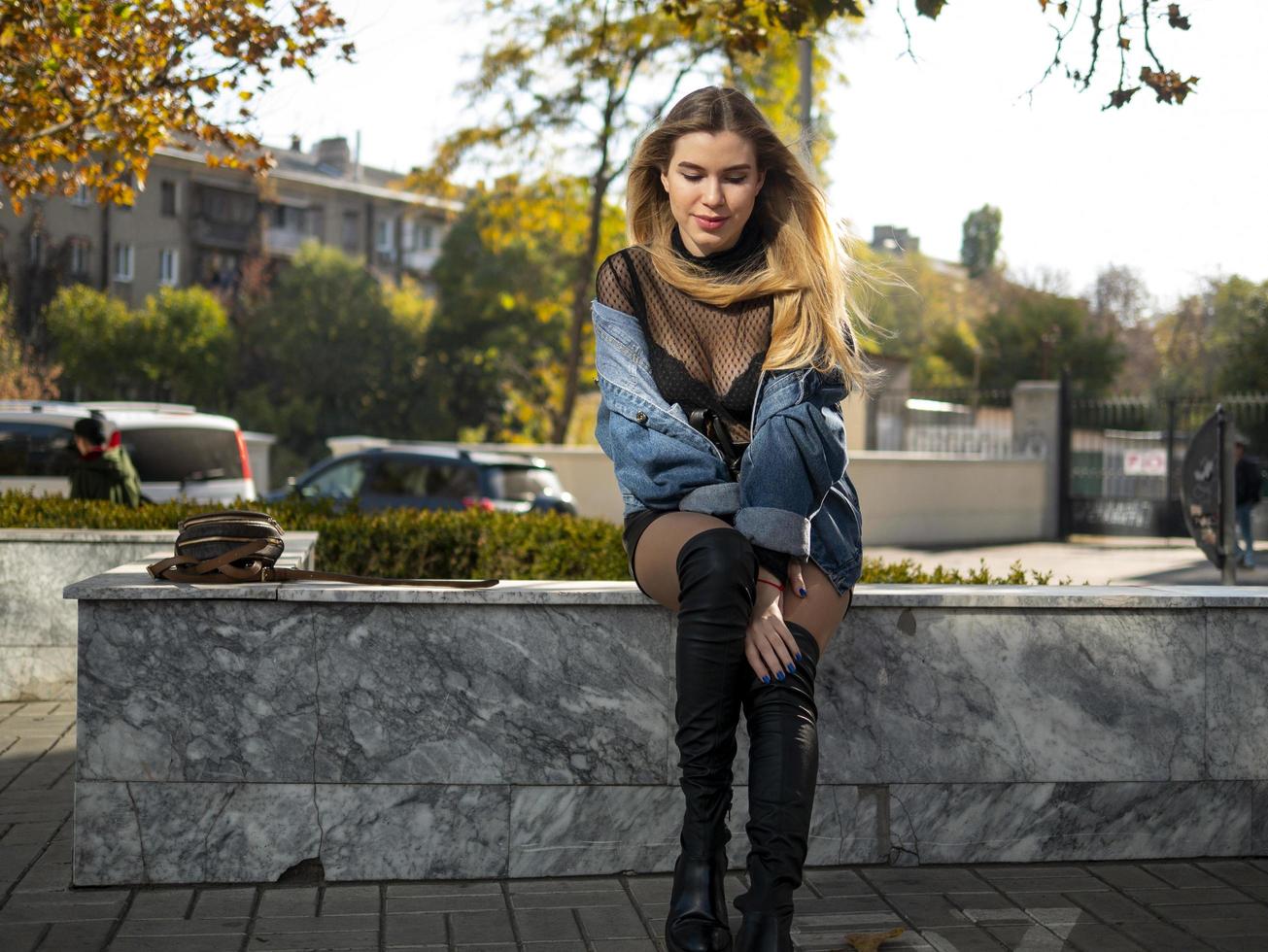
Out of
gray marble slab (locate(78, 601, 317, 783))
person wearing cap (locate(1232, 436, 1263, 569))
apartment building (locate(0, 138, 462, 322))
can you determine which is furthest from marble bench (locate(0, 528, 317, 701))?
apartment building (locate(0, 138, 462, 322))

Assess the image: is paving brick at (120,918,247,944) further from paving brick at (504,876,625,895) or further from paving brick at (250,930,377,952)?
paving brick at (504,876,625,895)

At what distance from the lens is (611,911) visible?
4035 mm

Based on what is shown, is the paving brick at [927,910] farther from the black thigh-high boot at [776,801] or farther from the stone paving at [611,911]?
the black thigh-high boot at [776,801]

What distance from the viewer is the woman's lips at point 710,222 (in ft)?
13.4

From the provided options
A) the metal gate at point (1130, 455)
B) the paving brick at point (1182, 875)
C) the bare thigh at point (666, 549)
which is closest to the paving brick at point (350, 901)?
the bare thigh at point (666, 549)

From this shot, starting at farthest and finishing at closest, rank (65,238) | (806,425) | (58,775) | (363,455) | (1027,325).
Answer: (65,238) → (1027,325) → (363,455) → (58,775) → (806,425)

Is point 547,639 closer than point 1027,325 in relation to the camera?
Yes

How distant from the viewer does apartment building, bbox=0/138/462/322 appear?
56562 mm

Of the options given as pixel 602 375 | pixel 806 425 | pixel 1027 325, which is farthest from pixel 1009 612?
pixel 1027 325

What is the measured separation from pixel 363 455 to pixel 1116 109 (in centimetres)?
1155

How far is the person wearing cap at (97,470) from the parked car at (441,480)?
15.6ft

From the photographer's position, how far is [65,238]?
57.9 metres

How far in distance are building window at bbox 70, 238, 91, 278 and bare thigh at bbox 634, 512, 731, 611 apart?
59.2 m

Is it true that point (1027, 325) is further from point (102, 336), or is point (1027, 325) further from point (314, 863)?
point (314, 863)
